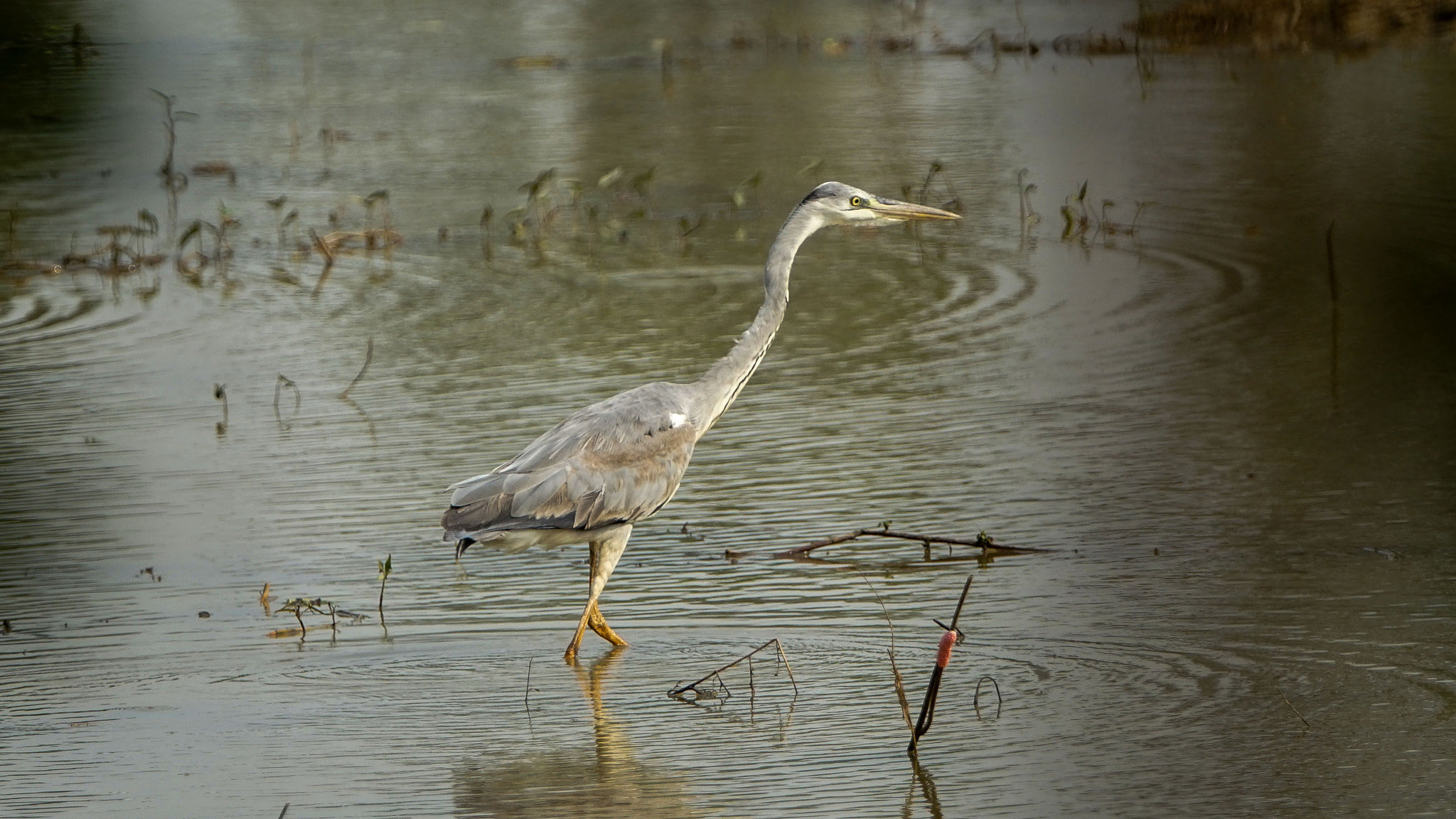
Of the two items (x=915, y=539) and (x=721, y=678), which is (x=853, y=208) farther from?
(x=721, y=678)

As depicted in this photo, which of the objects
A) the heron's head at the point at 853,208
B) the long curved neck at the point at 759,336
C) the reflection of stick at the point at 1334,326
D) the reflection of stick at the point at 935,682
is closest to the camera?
the reflection of stick at the point at 935,682

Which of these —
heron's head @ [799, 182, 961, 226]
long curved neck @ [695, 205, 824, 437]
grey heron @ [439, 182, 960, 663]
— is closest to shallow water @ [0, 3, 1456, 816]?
grey heron @ [439, 182, 960, 663]

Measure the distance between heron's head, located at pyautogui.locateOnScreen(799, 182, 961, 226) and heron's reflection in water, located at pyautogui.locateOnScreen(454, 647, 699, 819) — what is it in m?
2.67

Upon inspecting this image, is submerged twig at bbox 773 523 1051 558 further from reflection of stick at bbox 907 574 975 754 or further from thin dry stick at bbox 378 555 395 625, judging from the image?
reflection of stick at bbox 907 574 975 754

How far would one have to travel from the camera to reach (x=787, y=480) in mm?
8945

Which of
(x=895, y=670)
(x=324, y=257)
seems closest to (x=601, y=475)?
(x=895, y=670)

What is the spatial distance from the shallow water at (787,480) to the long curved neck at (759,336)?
0.71m

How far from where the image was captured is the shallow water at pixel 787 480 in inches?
226

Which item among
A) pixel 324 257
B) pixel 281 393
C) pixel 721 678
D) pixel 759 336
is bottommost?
pixel 721 678

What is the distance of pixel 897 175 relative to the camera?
55.3ft

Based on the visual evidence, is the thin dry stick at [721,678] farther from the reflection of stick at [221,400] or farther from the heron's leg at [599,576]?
the reflection of stick at [221,400]

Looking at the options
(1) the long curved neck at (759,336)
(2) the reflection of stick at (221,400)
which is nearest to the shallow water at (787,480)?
(2) the reflection of stick at (221,400)

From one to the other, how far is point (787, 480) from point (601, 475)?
2100 millimetres

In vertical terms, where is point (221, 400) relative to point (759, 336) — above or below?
below
